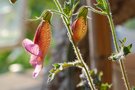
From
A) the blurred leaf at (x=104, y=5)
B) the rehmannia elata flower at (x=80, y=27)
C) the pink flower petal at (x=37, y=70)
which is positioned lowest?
the pink flower petal at (x=37, y=70)

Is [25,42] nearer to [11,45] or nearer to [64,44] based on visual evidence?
[64,44]

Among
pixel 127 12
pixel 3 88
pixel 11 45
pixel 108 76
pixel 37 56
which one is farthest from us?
pixel 11 45

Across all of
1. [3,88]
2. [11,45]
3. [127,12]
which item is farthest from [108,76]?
[11,45]

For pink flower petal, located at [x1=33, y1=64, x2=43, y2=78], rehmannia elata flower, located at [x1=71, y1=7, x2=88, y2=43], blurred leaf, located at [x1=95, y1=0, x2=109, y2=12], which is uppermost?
blurred leaf, located at [x1=95, y1=0, x2=109, y2=12]

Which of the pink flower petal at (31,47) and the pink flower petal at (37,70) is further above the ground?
the pink flower petal at (31,47)
